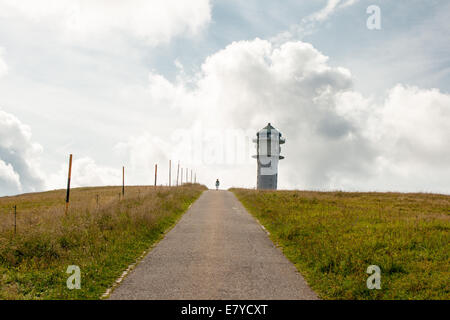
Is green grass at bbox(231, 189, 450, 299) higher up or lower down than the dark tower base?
lower down

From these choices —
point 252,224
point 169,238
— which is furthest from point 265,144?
point 169,238

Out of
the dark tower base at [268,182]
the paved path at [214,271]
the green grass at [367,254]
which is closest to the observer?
the paved path at [214,271]

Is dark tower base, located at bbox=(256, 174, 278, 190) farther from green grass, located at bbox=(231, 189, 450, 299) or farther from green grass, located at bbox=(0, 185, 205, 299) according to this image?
green grass, located at bbox=(0, 185, 205, 299)

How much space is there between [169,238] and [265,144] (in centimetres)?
4577

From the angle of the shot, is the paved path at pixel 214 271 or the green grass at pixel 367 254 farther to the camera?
the green grass at pixel 367 254

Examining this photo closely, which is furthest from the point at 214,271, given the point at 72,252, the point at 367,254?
the point at 72,252

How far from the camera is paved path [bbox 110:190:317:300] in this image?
21.6ft

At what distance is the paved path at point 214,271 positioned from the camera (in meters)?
6.59

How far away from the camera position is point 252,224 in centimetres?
1648

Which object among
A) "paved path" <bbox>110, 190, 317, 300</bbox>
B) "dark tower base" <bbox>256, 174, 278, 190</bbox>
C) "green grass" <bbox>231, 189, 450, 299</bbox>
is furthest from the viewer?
"dark tower base" <bbox>256, 174, 278, 190</bbox>

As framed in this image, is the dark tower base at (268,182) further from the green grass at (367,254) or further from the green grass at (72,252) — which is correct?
the green grass at (72,252)

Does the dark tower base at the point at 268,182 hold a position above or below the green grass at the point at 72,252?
above

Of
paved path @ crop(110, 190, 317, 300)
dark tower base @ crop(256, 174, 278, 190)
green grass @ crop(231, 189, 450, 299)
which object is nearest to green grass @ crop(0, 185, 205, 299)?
paved path @ crop(110, 190, 317, 300)

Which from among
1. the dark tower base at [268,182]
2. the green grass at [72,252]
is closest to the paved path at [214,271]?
the green grass at [72,252]
